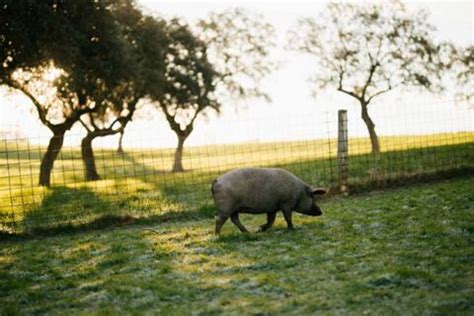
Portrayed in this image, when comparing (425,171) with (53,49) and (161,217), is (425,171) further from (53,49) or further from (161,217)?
(53,49)

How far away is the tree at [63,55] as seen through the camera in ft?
62.6

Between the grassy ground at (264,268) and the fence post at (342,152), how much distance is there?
9.52ft

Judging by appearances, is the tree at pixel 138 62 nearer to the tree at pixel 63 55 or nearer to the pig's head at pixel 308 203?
the tree at pixel 63 55

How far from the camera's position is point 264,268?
710 centimetres

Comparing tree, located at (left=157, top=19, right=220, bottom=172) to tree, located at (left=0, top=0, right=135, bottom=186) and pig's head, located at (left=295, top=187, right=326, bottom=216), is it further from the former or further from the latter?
pig's head, located at (left=295, top=187, right=326, bottom=216)

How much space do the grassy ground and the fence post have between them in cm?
290

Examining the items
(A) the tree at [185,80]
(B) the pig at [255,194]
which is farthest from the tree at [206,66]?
(B) the pig at [255,194]

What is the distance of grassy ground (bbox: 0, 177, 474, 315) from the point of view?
5648 mm

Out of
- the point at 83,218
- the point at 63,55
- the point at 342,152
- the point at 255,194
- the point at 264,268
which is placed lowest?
the point at 264,268

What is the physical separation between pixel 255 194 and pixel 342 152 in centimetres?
516

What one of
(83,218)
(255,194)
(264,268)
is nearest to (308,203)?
(255,194)

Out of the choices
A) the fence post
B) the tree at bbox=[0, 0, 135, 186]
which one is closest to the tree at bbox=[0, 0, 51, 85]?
the tree at bbox=[0, 0, 135, 186]

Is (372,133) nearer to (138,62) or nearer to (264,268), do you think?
(138,62)

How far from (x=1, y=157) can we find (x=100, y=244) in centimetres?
3574
